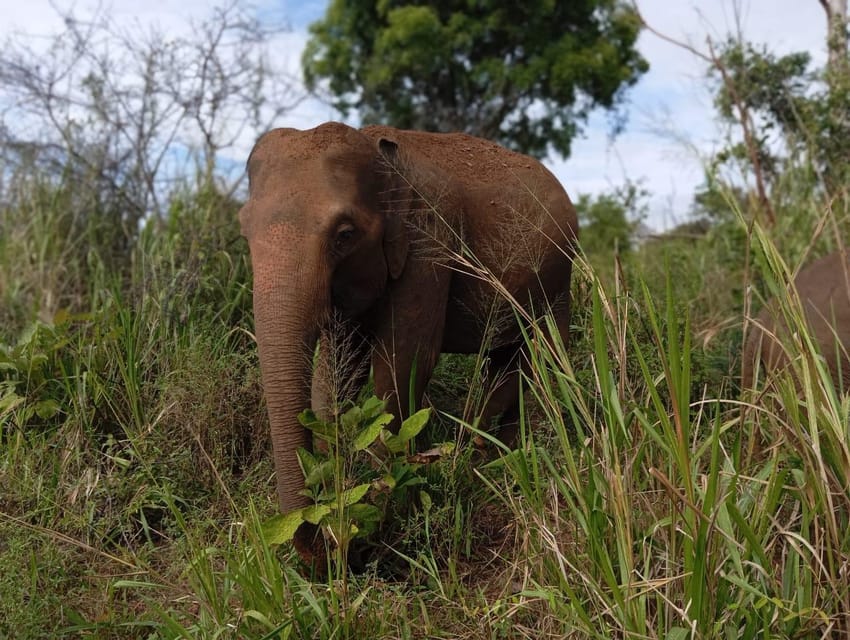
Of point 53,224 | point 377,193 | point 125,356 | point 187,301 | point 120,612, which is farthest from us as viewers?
point 53,224

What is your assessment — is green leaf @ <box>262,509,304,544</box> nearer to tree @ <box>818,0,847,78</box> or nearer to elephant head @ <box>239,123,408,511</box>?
elephant head @ <box>239,123,408,511</box>

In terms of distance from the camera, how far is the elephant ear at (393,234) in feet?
11.7

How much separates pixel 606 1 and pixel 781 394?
17484 mm

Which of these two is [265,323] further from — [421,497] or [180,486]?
[180,486]

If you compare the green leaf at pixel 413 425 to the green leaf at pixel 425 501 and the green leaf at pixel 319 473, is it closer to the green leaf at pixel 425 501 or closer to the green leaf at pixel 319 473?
the green leaf at pixel 425 501

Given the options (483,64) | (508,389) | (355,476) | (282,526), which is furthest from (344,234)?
(483,64)

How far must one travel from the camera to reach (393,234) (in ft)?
11.7

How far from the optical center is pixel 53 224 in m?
7.14

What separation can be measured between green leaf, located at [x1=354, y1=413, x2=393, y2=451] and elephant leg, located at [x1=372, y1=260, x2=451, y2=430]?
527 mm

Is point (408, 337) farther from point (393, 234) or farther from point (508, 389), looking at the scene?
point (508, 389)

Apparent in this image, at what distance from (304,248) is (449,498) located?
41.5 inches

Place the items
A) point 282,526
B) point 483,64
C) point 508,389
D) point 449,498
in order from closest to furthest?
point 282,526, point 449,498, point 508,389, point 483,64

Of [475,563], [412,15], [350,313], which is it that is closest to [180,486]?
[350,313]

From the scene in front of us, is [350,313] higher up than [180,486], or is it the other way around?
[350,313]
